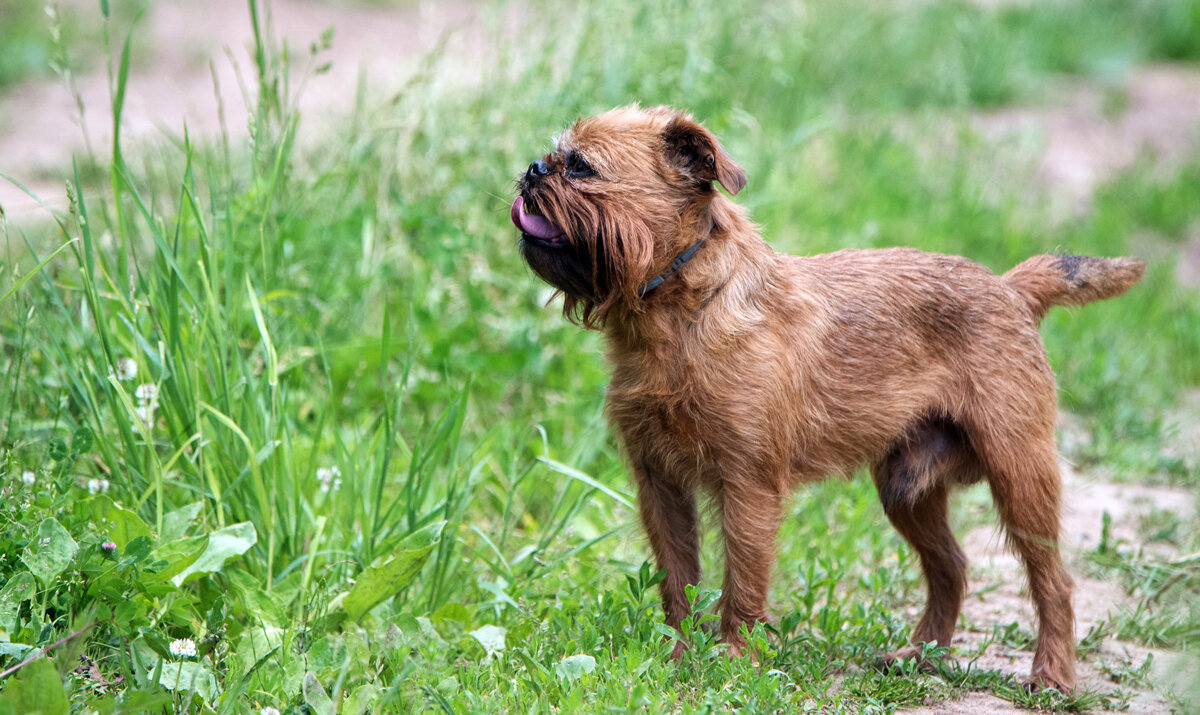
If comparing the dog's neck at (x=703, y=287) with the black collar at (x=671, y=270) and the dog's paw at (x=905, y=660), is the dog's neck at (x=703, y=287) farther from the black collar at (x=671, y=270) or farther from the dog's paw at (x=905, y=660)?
the dog's paw at (x=905, y=660)

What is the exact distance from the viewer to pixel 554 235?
3.35 meters

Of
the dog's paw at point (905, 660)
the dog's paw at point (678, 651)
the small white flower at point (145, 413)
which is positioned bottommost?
the dog's paw at point (905, 660)

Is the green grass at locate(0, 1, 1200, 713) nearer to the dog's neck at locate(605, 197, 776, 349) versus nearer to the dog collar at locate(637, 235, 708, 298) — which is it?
the dog's neck at locate(605, 197, 776, 349)

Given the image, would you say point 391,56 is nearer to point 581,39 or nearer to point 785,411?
point 581,39

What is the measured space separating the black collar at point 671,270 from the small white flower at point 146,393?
1.57m

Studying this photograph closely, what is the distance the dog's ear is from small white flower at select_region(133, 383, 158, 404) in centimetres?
180

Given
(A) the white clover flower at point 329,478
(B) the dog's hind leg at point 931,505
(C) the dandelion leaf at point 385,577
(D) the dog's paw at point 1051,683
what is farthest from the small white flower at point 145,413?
(D) the dog's paw at point 1051,683

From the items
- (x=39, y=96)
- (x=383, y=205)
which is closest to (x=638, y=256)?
(x=383, y=205)

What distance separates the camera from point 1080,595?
14.7 ft

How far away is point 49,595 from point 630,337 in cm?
188

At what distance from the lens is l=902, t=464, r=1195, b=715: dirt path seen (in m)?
3.62

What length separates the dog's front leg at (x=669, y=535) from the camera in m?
3.61

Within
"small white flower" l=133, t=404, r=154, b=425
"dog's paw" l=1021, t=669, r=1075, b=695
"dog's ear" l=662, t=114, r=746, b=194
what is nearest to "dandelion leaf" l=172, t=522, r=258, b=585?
"small white flower" l=133, t=404, r=154, b=425

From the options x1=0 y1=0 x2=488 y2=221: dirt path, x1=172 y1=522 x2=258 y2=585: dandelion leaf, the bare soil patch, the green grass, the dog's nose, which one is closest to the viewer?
the green grass
